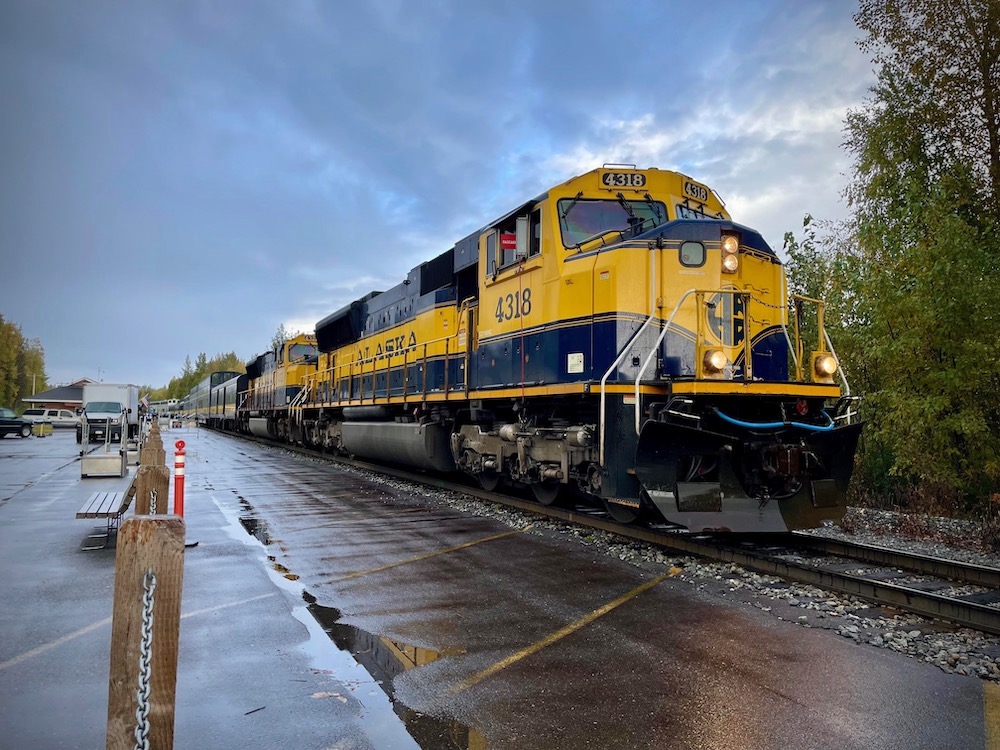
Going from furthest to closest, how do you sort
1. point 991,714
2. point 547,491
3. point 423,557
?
point 547,491, point 423,557, point 991,714

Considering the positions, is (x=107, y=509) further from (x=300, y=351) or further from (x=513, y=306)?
(x=300, y=351)

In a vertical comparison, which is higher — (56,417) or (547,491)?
(56,417)

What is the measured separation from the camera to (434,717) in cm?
361

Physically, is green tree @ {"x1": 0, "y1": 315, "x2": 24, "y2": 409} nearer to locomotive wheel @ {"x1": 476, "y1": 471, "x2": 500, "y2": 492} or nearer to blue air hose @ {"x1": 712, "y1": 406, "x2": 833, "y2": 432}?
locomotive wheel @ {"x1": 476, "y1": 471, "x2": 500, "y2": 492}

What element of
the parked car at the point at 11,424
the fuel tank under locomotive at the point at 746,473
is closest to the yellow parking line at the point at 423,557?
the fuel tank under locomotive at the point at 746,473

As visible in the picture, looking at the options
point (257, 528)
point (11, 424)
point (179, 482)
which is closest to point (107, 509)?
point (179, 482)

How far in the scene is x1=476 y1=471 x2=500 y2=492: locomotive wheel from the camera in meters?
11.8

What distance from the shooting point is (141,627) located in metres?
2.20

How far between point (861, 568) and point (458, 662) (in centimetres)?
462

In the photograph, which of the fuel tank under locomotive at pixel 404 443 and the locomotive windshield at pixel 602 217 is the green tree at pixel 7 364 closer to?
the fuel tank under locomotive at pixel 404 443

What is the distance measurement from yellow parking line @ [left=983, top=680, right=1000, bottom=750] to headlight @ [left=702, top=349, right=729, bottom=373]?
3.63 m

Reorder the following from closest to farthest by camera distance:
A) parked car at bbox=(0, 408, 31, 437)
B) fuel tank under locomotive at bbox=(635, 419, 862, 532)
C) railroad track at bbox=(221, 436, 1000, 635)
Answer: railroad track at bbox=(221, 436, 1000, 635) < fuel tank under locomotive at bbox=(635, 419, 862, 532) < parked car at bbox=(0, 408, 31, 437)

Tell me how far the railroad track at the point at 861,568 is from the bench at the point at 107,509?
5.41m

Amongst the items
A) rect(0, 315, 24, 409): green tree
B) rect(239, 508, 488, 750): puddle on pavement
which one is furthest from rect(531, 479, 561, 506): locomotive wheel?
rect(0, 315, 24, 409): green tree
